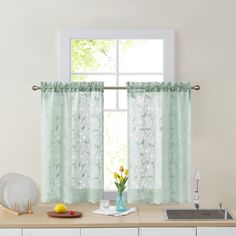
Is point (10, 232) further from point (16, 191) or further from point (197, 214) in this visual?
point (197, 214)

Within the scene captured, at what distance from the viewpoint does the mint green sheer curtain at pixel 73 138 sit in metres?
3.93

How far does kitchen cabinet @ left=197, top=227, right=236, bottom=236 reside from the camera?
3482 millimetres

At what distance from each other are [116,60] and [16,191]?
1240 mm

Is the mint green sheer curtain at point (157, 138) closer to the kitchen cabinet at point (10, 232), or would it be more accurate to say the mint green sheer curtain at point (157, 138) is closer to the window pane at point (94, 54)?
the window pane at point (94, 54)

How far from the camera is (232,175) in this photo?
4035 millimetres

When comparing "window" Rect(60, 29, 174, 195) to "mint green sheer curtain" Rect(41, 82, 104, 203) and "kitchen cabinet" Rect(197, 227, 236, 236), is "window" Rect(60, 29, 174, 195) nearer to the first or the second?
"mint green sheer curtain" Rect(41, 82, 104, 203)

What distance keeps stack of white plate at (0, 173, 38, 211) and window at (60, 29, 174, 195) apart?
0.65 m

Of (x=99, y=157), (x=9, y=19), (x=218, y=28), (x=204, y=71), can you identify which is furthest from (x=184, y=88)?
(x=9, y=19)

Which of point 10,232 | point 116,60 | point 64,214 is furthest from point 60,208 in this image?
point 116,60

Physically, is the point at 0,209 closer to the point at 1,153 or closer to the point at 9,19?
the point at 1,153

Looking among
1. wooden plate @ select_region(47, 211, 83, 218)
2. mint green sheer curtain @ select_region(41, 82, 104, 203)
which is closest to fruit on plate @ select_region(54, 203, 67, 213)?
wooden plate @ select_region(47, 211, 83, 218)

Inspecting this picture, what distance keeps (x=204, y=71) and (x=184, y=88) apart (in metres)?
0.23

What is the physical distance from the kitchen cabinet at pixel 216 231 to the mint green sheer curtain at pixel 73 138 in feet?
2.81

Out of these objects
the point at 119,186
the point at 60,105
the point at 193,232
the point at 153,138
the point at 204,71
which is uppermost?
the point at 204,71
